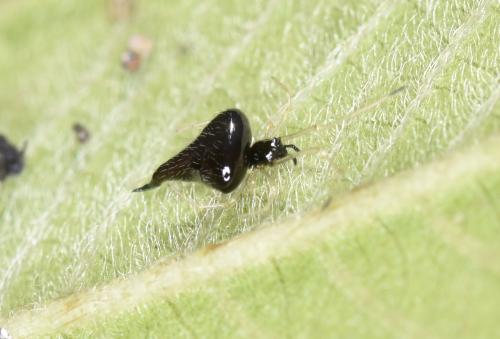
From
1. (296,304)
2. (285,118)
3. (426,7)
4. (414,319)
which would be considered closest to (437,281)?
(414,319)

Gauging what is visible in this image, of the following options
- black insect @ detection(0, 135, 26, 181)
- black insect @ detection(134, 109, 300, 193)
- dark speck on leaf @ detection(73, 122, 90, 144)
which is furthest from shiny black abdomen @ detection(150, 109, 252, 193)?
black insect @ detection(0, 135, 26, 181)

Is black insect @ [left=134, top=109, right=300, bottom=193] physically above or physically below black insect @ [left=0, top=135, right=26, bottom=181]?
below

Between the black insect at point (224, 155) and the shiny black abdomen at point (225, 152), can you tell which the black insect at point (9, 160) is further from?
the shiny black abdomen at point (225, 152)

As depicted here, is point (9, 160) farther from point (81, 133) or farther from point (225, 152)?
point (225, 152)

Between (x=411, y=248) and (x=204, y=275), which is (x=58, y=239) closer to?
(x=204, y=275)

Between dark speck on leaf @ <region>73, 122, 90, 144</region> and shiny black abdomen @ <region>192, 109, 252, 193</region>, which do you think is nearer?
shiny black abdomen @ <region>192, 109, 252, 193</region>

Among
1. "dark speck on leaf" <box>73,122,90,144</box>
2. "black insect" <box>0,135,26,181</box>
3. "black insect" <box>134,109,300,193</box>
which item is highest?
"black insect" <box>0,135,26,181</box>

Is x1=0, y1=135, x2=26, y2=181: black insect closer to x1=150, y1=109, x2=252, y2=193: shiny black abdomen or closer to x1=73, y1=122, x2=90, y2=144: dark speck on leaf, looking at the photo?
x1=73, y1=122, x2=90, y2=144: dark speck on leaf
